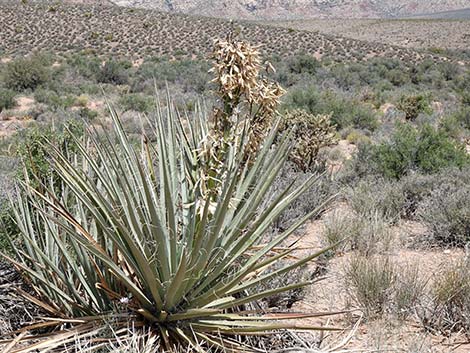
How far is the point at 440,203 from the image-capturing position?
572 cm

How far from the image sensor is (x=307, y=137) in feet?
29.0

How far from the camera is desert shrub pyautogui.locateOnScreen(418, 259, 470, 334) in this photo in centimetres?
343

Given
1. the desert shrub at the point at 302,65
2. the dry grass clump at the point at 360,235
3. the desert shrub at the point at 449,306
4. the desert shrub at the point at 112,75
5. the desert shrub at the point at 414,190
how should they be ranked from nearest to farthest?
the desert shrub at the point at 449,306 < the dry grass clump at the point at 360,235 < the desert shrub at the point at 414,190 < the desert shrub at the point at 112,75 < the desert shrub at the point at 302,65

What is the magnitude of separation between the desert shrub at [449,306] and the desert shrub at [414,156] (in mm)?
4318

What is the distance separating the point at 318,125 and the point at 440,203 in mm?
3811

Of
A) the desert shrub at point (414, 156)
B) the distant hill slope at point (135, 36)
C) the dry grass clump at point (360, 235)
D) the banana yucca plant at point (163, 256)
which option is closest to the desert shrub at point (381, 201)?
the dry grass clump at point (360, 235)

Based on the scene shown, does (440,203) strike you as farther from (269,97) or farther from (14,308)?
(14,308)

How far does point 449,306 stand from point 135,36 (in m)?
36.3

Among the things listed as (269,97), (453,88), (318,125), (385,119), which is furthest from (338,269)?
(453,88)

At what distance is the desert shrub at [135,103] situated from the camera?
15084mm

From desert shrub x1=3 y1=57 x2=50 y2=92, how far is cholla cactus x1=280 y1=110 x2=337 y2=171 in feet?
44.0

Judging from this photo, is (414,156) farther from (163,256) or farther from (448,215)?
(163,256)

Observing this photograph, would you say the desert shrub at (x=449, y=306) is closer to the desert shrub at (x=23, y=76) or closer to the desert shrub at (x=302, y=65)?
the desert shrub at (x=23, y=76)

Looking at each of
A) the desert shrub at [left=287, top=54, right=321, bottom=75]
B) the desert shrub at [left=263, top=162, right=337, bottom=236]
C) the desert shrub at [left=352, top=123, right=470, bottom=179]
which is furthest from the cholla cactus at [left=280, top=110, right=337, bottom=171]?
the desert shrub at [left=287, top=54, right=321, bottom=75]
